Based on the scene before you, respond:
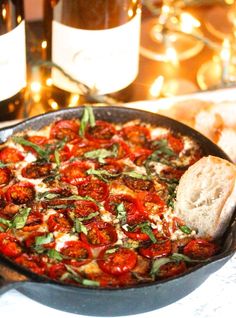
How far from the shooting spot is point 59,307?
2.18m

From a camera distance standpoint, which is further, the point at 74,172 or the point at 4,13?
the point at 4,13

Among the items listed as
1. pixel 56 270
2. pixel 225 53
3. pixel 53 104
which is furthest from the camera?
pixel 225 53

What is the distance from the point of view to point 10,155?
2502mm

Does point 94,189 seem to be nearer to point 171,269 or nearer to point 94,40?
point 171,269

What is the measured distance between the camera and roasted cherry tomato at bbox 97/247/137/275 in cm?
214

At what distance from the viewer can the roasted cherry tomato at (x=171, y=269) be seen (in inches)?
84.1

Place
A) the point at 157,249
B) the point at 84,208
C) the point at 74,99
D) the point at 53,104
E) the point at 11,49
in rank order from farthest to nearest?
the point at 53,104, the point at 74,99, the point at 11,49, the point at 84,208, the point at 157,249

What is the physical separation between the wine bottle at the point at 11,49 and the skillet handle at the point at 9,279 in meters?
0.95

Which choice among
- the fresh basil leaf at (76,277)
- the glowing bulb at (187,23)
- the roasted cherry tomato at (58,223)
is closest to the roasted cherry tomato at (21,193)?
the roasted cherry tomato at (58,223)

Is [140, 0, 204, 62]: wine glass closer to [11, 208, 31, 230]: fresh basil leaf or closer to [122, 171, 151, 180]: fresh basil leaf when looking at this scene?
[122, 171, 151, 180]: fresh basil leaf

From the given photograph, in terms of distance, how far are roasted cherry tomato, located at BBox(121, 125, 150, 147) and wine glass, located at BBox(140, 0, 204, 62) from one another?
0.97 meters

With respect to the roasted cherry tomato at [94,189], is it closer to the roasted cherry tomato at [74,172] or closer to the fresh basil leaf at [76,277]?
the roasted cherry tomato at [74,172]

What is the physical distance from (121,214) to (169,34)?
1502mm

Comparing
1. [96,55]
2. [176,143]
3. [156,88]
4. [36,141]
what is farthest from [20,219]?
[156,88]
